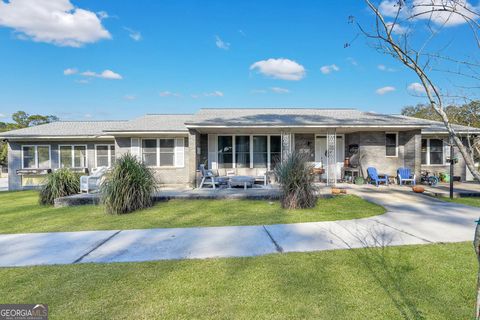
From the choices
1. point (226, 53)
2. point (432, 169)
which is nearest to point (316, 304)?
point (432, 169)

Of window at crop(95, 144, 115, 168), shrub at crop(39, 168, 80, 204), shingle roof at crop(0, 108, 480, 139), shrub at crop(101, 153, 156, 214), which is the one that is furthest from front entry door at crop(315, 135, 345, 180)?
window at crop(95, 144, 115, 168)

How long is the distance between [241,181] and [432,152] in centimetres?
1208

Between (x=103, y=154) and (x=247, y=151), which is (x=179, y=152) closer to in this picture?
(x=247, y=151)

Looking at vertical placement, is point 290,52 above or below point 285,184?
above

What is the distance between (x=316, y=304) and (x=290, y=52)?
19856mm

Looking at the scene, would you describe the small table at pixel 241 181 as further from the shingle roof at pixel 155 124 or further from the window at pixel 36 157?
the window at pixel 36 157

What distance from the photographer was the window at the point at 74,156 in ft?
57.7

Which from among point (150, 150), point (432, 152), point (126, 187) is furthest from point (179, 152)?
point (432, 152)

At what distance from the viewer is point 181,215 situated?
308 inches

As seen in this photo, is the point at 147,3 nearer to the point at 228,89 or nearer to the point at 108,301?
the point at 228,89

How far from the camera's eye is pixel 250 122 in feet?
42.4

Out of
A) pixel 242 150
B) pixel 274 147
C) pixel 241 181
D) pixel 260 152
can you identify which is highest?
pixel 274 147

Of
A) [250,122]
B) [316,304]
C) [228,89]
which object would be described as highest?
[228,89]

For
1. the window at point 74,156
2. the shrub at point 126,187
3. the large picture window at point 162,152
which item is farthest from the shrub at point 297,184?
the window at point 74,156
